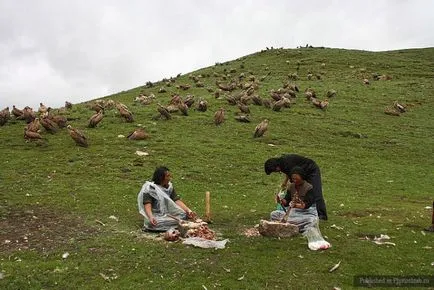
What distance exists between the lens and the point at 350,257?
1069 cm

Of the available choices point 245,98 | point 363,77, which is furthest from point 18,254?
point 363,77

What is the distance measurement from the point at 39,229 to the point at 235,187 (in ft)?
24.4

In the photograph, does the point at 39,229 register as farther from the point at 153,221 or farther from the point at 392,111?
the point at 392,111

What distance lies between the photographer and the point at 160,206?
12562 millimetres

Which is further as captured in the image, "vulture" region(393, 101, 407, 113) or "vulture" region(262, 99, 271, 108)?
"vulture" region(393, 101, 407, 113)

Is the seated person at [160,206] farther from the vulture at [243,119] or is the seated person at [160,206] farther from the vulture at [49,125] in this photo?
the vulture at [243,119]

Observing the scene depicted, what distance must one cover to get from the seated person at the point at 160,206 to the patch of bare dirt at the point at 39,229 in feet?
4.21

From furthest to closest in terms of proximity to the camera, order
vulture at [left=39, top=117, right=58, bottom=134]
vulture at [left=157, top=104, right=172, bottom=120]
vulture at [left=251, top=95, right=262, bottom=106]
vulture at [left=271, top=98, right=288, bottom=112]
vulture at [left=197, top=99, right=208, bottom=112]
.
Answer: vulture at [left=251, top=95, right=262, bottom=106] < vulture at [left=271, top=98, right=288, bottom=112] < vulture at [left=197, top=99, right=208, bottom=112] < vulture at [left=157, top=104, right=172, bottom=120] < vulture at [left=39, top=117, right=58, bottom=134]

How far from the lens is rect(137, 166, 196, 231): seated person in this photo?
12233 mm

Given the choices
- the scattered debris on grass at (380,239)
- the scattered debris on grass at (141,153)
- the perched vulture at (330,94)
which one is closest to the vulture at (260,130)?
the scattered debris on grass at (141,153)

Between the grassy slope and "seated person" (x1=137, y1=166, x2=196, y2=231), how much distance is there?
60 centimetres

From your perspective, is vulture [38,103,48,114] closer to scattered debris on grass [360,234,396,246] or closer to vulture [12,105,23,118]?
vulture [12,105,23,118]

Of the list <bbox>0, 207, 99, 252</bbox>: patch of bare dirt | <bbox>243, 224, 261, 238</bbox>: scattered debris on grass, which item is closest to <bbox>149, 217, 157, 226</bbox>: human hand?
<bbox>0, 207, 99, 252</bbox>: patch of bare dirt

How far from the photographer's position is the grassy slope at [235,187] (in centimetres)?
986
